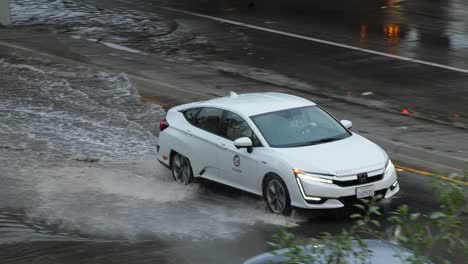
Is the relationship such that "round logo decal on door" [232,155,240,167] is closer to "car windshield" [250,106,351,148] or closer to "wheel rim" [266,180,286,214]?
"car windshield" [250,106,351,148]

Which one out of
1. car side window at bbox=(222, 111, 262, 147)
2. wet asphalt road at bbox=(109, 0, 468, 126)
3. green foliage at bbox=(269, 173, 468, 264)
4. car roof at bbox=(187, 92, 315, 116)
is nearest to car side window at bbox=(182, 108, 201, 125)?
car roof at bbox=(187, 92, 315, 116)

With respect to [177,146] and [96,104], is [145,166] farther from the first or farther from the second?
[96,104]

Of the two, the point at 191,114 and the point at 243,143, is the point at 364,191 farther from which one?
the point at 191,114

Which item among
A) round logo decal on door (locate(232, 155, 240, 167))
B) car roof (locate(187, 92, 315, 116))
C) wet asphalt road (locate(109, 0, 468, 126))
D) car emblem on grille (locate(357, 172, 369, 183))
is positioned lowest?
wet asphalt road (locate(109, 0, 468, 126))

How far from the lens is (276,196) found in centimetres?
1273

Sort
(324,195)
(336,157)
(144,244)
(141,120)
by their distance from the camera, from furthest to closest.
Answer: (141,120)
(336,157)
(324,195)
(144,244)

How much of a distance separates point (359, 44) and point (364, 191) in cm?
1454

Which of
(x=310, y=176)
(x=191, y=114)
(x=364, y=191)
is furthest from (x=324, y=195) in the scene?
(x=191, y=114)

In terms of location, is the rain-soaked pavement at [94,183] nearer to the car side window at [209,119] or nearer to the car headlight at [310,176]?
the car headlight at [310,176]

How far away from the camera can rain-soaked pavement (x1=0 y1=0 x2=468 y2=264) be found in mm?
12125

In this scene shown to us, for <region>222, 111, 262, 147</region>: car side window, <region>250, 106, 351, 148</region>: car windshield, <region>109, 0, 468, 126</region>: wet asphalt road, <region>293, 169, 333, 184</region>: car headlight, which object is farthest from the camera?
<region>109, 0, 468, 126</region>: wet asphalt road

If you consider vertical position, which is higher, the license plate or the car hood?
the car hood

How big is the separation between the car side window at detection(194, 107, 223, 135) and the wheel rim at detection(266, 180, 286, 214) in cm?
155

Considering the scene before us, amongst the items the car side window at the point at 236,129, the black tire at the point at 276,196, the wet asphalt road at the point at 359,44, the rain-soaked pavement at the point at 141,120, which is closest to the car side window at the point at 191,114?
the car side window at the point at 236,129
